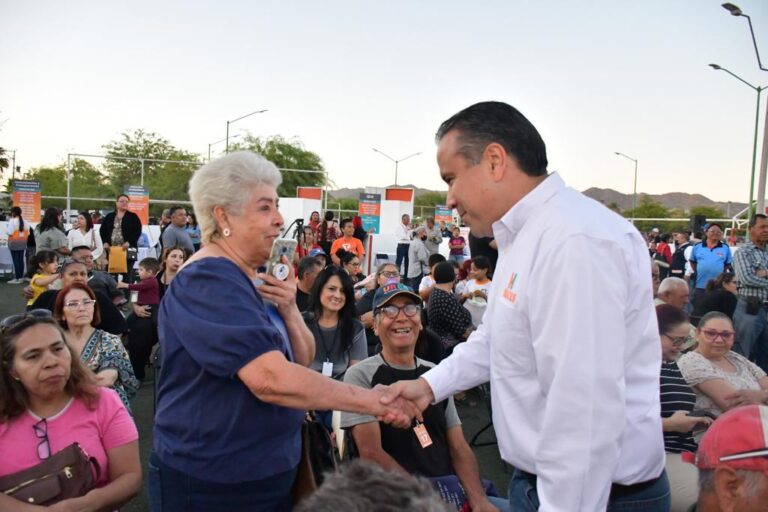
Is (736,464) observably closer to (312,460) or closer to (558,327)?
(558,327)

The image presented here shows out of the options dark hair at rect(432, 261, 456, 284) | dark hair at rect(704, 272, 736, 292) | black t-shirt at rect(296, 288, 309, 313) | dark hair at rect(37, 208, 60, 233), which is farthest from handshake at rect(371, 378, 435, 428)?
dark hair at rect(37, 208, 60, 233)

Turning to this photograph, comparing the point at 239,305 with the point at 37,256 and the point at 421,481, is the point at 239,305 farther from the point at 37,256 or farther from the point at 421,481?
the point at 37,256

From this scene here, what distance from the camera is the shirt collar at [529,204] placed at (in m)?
1.71

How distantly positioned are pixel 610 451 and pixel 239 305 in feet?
3.85

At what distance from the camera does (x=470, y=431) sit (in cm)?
596

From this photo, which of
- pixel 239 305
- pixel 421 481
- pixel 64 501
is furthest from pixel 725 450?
pixel 64 501

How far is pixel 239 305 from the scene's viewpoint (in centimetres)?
187

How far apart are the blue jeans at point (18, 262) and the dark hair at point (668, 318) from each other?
16000 mm

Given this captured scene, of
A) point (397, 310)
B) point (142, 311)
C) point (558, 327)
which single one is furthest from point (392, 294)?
point (142, 311)

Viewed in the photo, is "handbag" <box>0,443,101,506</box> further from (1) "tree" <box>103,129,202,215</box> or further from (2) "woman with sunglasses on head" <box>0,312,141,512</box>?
(1) "tree" <box>103,129,202,215</box>

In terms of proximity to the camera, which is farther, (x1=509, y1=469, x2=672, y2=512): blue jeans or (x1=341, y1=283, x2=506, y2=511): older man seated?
(x1=341, y1=283, x2=506, y2=511): older man seated

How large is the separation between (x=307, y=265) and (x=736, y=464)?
5.67 metres

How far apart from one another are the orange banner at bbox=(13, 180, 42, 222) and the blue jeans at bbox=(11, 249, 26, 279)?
284cm

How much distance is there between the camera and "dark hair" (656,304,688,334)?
4434mm
